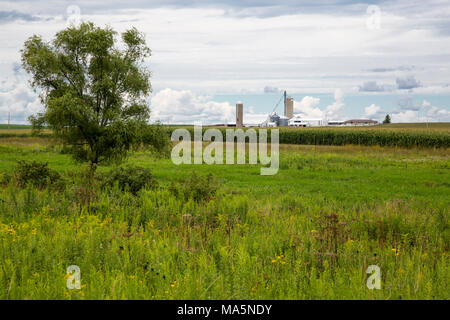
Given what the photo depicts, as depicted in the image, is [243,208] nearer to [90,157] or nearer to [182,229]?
[182,229]

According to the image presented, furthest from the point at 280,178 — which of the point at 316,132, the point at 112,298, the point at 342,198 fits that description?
the point at 316,132

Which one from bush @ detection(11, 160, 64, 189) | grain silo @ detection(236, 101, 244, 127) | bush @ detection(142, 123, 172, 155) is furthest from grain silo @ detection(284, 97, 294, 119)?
bush @ detection(11, 160, 64, 189)

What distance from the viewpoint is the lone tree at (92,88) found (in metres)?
20.2

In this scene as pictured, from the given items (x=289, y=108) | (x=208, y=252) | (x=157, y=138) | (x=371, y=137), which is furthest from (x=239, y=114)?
(x=208, y=252)

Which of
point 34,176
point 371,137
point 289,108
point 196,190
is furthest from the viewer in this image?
point 289,108

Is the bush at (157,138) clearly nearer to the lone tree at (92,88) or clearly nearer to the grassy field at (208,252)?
the lone tree at (92,88)

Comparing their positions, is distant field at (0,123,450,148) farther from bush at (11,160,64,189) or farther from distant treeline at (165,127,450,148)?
bush at (11,160,64,189)

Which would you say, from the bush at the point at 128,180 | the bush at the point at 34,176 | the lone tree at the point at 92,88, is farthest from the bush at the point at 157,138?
the bush at the point at 34,176

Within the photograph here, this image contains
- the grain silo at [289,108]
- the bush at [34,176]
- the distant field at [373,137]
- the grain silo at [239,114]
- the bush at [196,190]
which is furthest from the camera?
the grain silo at [289,108]

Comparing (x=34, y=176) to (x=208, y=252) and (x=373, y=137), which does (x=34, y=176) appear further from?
(x=373, y=137)

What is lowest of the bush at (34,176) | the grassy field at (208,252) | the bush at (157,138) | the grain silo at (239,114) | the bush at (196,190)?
the grassy field at (208,252)

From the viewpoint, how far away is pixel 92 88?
68.7 ft

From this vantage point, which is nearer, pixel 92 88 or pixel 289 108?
pixel 92 88

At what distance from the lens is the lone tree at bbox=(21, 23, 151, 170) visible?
20203mm
